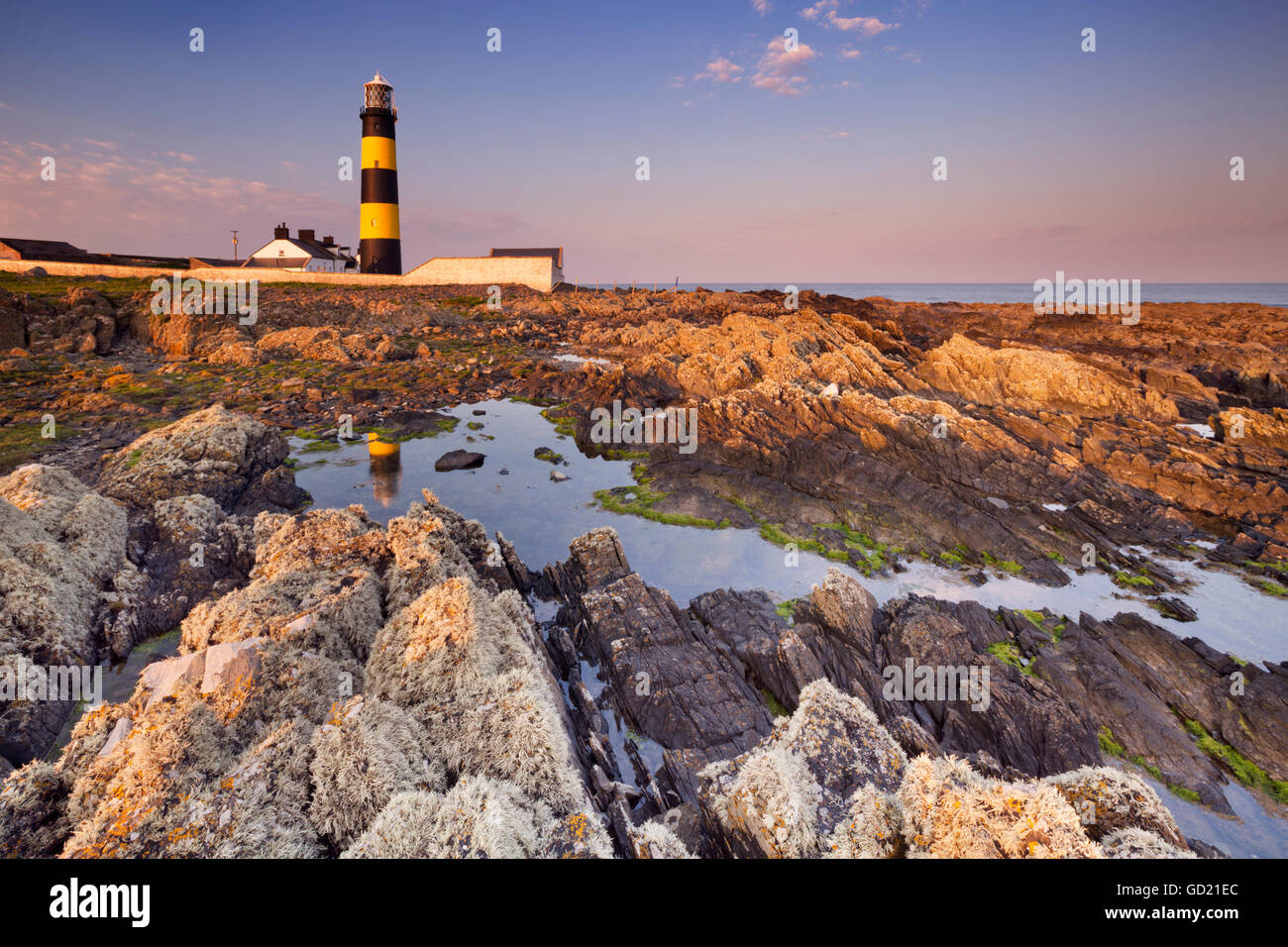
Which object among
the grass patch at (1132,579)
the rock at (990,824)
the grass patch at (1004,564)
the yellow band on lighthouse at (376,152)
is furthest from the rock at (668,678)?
the yellow band on lighthouse at (376,152)

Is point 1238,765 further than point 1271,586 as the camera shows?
No

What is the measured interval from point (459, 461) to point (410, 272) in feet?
196

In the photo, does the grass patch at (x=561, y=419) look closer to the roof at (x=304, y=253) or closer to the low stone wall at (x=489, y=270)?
the low stone wall at (x=489, y=270)

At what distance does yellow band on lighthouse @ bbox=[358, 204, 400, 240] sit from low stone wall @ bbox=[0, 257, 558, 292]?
4.87m

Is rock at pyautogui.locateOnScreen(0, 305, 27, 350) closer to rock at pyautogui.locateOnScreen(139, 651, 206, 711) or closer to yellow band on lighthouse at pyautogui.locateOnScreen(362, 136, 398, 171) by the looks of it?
yellow band on lighthouse at pyautogui.locateOnScreen(362, 136, 398, 171)

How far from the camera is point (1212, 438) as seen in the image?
91.5 feet

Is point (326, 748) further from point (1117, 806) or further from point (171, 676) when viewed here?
point (1117, 806)

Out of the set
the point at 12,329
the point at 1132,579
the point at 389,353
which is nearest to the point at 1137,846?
the point at 1132,579

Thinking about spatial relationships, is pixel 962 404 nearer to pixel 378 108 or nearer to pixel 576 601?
pixel 576 601

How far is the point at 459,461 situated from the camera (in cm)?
2538

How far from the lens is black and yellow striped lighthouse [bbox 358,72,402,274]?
63875 millimetres

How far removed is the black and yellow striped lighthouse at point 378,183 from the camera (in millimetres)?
63875

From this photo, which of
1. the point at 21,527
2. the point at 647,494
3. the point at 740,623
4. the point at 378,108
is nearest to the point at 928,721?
the point at 740,623
